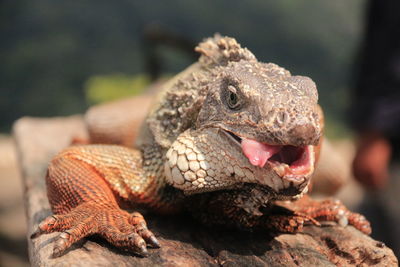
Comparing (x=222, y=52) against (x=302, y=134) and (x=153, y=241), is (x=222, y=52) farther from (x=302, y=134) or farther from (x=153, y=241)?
(x=153, y=241)

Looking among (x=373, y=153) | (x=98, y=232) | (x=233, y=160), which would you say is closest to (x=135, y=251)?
(x=98, y=232)

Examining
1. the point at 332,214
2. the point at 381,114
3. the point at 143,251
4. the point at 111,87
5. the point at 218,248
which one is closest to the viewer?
the point at 143,251

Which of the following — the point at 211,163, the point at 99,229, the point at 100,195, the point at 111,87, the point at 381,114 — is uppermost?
the point at 381,114

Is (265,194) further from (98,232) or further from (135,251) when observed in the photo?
(98,232)

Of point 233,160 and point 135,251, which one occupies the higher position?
point 233,160

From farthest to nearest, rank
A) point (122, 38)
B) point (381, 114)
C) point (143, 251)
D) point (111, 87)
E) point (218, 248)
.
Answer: point (122, 38) → point (111, 87) → point (381, 114) → point (218, 248) → point (143, 251)

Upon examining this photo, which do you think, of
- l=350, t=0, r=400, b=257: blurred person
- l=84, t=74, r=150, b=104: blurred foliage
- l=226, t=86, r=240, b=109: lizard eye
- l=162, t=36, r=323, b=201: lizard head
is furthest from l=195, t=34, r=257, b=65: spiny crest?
l=84, t=74, r=150, b=104: blurred foliage

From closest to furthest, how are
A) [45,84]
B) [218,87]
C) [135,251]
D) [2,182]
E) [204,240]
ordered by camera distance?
[135,251]
[218,87]
[204,240]
[2,182]
[45,84]

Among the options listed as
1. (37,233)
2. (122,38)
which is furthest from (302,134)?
(122,38)

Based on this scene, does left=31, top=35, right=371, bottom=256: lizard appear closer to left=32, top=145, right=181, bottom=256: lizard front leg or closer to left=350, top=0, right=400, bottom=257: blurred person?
left=32, top=145, right=181, bottom=256: lizard front leg
